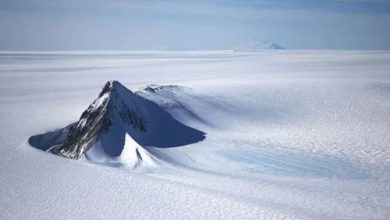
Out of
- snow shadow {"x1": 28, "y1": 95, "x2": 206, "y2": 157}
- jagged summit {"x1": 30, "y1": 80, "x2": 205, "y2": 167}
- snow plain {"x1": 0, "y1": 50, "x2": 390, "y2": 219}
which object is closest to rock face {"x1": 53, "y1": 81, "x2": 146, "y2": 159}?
jagged summit {"x1": 30, "y1": 80, "x2": 205, "y2": 167}

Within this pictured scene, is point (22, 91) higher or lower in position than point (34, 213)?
higher

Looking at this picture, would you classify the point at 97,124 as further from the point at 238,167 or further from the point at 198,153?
the point at 238,167

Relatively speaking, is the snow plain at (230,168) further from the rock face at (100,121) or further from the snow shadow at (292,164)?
the rock face at (100,121)

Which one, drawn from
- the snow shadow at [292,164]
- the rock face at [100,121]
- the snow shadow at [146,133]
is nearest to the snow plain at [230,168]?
the snow shadow at [292,164]

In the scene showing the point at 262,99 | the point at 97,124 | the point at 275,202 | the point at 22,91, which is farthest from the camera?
the point at 22,91

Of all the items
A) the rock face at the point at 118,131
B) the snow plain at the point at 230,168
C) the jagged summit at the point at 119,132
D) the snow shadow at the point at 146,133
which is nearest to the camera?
the snow plain at the point at 230,168

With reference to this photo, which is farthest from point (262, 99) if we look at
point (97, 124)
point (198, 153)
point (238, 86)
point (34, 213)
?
point (34, 213)

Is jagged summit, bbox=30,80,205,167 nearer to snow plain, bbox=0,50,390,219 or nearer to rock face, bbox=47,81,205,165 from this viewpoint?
rock face, bbox=47,81,205,165

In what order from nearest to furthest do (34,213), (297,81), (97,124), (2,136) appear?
1. (34,213)
2. (97,124)
3. (2,136)
4. (297,81)

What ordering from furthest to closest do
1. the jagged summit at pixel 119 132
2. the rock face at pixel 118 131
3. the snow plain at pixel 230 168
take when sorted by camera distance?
the rock face at pixel 118 131
the jagged summit at pixel 119 132
the snow plain at pixel 230 168

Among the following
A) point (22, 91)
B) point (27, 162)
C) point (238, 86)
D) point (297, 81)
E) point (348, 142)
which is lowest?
point (27, 162)
